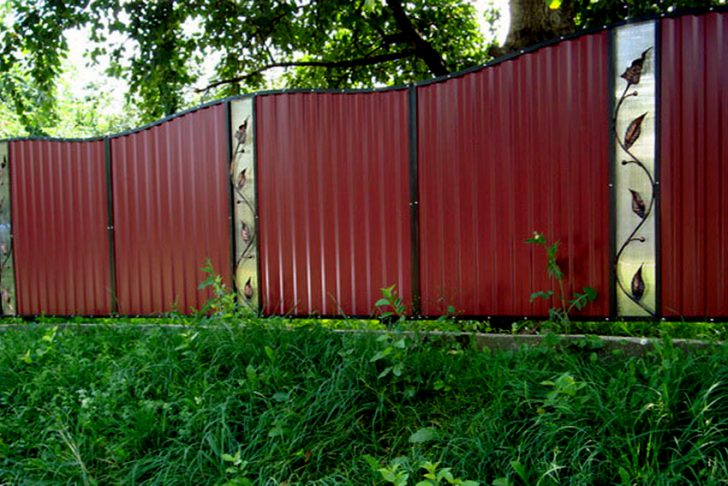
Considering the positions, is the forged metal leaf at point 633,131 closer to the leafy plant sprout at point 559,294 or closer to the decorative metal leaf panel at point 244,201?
the leafy plant sprout at point 559,294

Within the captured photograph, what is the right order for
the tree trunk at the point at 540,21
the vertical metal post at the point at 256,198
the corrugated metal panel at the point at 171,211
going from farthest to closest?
the tree trunk at the point at 540,21
the corrugated metal panel at the point at 171,211
the vertical metal post at the point at 256,198

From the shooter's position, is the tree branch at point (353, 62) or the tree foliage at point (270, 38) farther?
the tree branch at point (353, 62)

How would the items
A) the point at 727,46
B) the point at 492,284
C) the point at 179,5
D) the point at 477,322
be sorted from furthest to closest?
1. the point at 179,5
2. the point at 477,322
3. the point at 492,284
4. the point at 727,46

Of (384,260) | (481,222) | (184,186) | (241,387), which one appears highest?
(184,186)

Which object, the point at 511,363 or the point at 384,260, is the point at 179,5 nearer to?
the point at 384,260

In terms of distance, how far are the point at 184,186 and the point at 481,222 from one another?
9.63ft

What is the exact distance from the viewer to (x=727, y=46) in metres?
4.12

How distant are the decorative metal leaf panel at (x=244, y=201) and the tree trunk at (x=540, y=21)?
135 inches

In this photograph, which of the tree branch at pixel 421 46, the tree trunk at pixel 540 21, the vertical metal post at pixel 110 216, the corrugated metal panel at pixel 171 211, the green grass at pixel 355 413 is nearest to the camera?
the green grass at pixel 355 413

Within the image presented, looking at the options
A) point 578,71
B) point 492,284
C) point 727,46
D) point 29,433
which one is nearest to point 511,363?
point 492,284

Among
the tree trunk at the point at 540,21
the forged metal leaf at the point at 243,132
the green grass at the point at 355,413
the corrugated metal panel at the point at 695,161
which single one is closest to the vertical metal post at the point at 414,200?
the green grass at the point at 355,413

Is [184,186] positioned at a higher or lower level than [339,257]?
higher

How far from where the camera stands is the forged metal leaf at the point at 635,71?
4277mm

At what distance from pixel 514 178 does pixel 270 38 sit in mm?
6653
